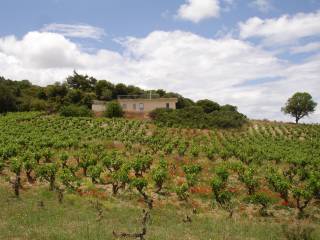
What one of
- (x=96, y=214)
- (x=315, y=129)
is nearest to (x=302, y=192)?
(x=96, y=214)

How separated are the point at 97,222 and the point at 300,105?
69120 mm

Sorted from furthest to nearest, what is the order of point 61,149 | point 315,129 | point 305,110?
1. point 305,110
2. point 315,129
3. point 61,149

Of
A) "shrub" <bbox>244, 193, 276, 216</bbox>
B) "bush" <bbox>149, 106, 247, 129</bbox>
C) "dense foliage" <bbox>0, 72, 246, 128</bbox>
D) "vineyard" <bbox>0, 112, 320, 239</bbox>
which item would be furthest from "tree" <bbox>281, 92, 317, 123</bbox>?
"shrub" <bbox>244, 193, 276, 216</bbox>

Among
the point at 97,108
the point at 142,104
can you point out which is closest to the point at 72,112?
the point at 97,108

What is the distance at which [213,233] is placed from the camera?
504 inches

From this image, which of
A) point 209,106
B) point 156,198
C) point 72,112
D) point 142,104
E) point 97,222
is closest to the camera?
point 97,222

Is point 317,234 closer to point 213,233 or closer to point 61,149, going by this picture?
point 213,233

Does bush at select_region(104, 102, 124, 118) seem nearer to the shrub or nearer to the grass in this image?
the grass

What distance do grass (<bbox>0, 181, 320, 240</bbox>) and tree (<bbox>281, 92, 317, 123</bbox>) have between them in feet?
208

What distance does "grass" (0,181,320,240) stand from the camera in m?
11.4

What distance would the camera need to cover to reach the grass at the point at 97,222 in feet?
37.6

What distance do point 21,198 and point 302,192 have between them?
12.9 meters

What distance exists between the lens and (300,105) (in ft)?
250

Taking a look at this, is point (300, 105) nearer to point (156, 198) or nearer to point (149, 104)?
point (149, 104)
